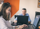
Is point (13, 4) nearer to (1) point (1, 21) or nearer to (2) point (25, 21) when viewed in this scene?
(2) point (25, 21)

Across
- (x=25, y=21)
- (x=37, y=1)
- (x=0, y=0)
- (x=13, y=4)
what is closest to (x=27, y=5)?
(x=37, y=1)

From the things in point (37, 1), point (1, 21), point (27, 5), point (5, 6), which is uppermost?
point (37, 1)

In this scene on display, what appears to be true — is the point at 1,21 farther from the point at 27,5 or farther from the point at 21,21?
the point at 27,5

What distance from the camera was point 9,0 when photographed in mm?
3824

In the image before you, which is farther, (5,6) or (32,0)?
(32,0)

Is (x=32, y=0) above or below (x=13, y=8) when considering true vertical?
above

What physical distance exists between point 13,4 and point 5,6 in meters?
2.63

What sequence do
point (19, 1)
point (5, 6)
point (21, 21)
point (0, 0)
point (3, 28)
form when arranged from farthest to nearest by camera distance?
point (19, 1) → point (0, 0) → point (21, 21) → point (5, 6) → point (3, 28)

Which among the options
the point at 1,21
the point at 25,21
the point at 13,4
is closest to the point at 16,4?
the point at 13,4

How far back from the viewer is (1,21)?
990 millimetres

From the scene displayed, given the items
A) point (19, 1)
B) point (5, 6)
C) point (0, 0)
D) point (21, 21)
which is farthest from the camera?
point (19, 1)

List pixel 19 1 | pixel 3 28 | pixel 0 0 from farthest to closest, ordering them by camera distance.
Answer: pixel 19 1 < pixel 0 0 < pixel 3 28

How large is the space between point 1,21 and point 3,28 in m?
0.14

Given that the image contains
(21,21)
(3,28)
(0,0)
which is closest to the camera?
(3,28)
